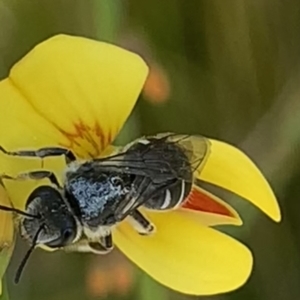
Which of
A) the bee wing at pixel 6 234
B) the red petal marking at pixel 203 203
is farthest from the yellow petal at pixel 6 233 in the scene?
the red petal marking at pixel 203 203

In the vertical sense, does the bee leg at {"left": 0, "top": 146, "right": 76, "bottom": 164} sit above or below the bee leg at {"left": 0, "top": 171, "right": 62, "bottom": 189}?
above

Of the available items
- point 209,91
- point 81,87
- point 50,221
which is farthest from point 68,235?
point 209,91

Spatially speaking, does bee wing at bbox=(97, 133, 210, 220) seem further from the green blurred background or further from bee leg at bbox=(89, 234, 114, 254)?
the green blurred background

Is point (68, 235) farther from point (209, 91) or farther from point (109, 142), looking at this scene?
point (209, 91)

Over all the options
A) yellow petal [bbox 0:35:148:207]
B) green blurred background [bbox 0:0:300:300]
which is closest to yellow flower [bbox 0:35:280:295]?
yellow petal [bbox 0:35:148:207]

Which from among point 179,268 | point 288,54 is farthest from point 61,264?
point 288,54

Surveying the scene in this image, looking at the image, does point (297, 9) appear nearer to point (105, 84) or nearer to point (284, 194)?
point (284, 194)
